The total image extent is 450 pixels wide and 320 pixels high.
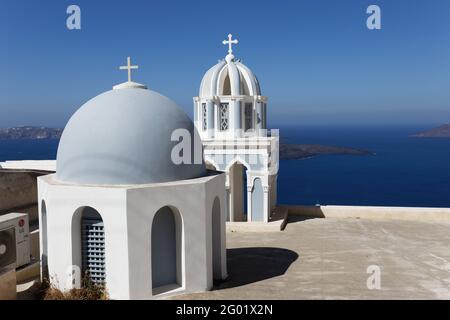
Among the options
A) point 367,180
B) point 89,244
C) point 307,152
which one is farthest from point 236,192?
point 307,152

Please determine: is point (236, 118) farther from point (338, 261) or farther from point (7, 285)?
point (7, 285)

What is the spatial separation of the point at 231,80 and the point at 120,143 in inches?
448

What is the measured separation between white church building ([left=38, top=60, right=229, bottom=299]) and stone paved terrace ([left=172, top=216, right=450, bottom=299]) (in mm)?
912

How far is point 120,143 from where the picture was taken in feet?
30.0

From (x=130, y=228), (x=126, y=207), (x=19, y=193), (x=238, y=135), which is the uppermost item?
(x=238, y=135)

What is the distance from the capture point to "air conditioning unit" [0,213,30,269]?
1071 centimetres

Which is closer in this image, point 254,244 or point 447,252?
point 447,252

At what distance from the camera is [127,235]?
28.4 ft

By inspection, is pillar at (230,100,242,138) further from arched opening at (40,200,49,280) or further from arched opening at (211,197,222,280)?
arched opening at (40,200,49,280)

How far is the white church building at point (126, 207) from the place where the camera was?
8.80 metres

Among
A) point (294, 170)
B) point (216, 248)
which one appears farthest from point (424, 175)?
point (216, 248)

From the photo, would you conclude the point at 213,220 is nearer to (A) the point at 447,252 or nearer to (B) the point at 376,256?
(B) the point at 376,256
